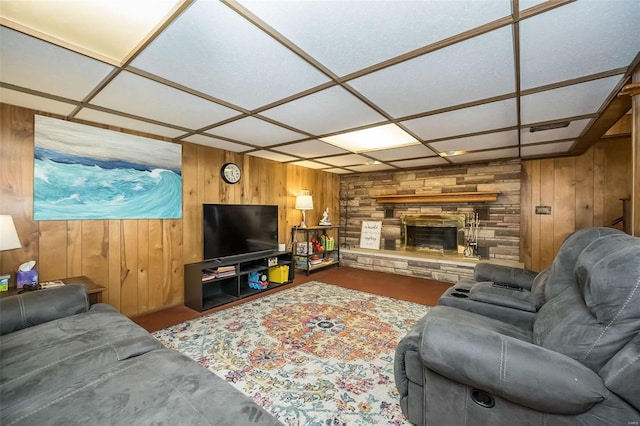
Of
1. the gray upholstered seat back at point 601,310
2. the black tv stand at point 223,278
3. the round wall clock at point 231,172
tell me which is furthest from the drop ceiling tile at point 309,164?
the gray upholstered seat back at point 601,310

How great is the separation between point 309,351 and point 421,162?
12.0ft

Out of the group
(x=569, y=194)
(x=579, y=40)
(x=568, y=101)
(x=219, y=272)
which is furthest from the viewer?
(x=569, y=194)

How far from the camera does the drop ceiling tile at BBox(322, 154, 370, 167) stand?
168 inches

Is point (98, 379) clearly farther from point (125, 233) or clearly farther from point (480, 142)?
point (480, 142)

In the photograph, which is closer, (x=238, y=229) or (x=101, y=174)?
(x=101, y=174)

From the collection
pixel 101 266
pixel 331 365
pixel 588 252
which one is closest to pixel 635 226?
pixel 588 252

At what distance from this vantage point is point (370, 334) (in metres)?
2.60

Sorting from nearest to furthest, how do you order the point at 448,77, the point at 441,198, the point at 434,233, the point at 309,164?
the point at 448,77
the point at 441,198
the point at 309,164
the point at 434,233

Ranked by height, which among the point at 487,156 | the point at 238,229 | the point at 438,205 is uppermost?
the point at 487,156

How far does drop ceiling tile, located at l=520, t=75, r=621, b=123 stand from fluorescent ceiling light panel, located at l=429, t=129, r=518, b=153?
509 millimetres

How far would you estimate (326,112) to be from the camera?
7.92 feet

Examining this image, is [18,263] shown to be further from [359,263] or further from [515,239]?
[515,239]

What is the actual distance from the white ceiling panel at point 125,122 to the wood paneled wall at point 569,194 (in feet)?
17.6

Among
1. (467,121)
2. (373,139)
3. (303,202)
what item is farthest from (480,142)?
(303,202)
